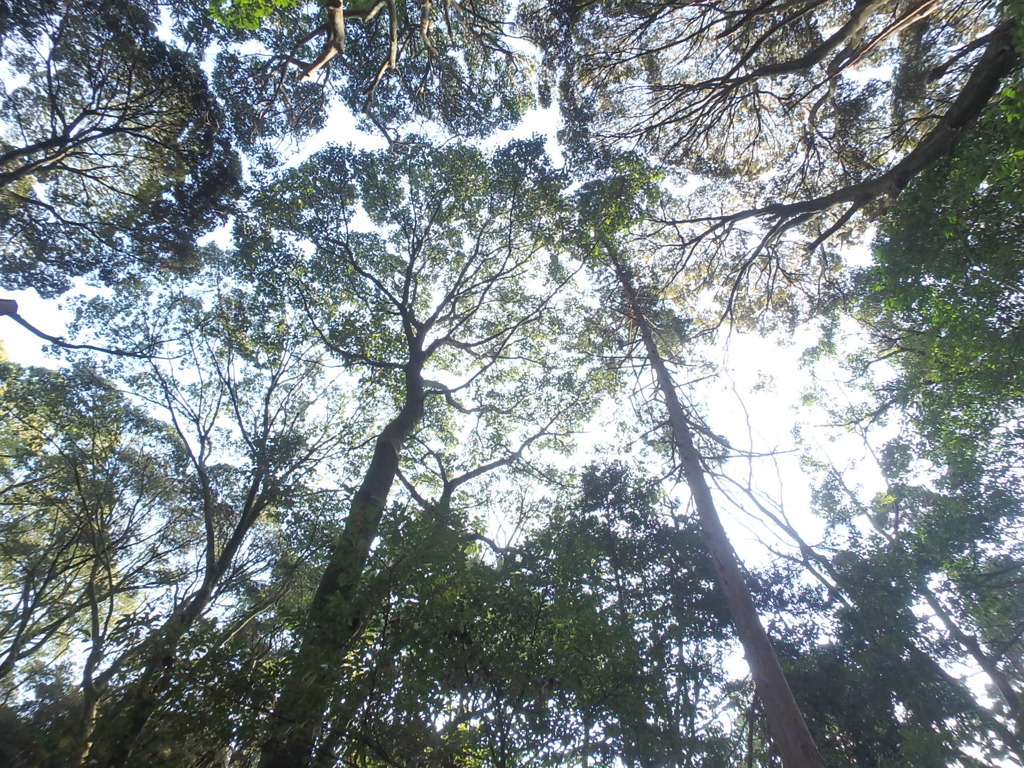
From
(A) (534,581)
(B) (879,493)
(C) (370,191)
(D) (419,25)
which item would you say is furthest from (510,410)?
(B) (879,493)

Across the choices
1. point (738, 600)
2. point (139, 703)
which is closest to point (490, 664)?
point (139, 703)

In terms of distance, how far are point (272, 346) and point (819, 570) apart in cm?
1370

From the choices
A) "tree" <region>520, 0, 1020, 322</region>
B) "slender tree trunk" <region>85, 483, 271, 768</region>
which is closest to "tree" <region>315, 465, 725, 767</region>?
"slender tree trunk" <region>85, 483, 271, 768</region>

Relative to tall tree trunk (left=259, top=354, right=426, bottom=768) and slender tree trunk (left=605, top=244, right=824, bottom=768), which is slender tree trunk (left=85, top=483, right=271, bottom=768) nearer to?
tall tree trunk (left=259, top=354, right=426, bottom=768)

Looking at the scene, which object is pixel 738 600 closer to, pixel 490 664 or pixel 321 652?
pixel 490 664

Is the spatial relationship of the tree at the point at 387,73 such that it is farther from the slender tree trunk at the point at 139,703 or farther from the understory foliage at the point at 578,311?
the slender tree trunk at the point at 139,703

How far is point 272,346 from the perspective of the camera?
10102mm


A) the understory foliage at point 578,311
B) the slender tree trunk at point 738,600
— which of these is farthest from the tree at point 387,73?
the slender tree trunk at point 738,600

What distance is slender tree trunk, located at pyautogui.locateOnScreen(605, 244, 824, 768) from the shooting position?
5.26 m

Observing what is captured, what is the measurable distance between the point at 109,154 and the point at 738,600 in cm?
1476

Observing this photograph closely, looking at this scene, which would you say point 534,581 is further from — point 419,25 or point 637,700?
point 419,25

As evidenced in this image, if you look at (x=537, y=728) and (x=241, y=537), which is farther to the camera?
(x=241, y=537)

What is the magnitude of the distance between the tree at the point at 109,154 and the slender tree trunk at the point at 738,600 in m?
9.29

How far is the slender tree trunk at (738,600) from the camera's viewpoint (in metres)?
5.26
